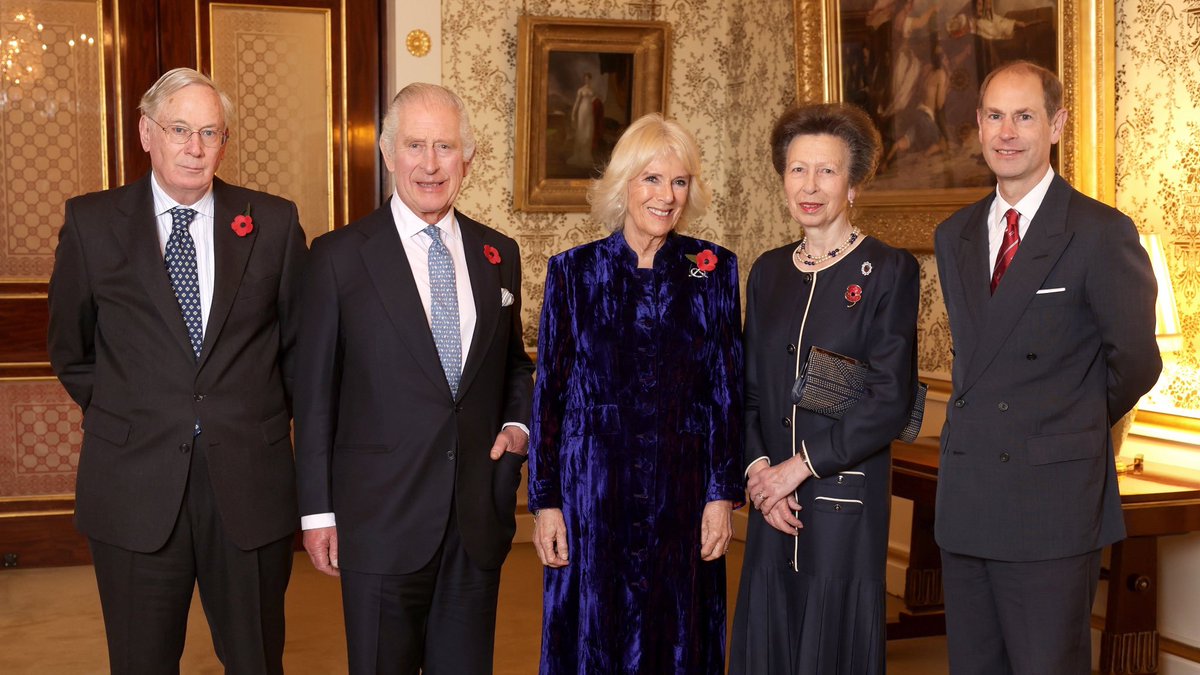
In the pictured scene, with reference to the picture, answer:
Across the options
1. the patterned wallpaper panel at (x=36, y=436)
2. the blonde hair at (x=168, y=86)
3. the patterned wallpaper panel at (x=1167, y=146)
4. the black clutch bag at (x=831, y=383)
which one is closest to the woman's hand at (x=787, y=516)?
the black clutch bag at (x=831, y=383)

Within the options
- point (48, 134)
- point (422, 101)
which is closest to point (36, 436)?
point (48, 134)

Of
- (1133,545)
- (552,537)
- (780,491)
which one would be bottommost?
(1133,545)

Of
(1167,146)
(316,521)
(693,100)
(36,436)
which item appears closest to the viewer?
(316,521)

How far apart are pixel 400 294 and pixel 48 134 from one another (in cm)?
433

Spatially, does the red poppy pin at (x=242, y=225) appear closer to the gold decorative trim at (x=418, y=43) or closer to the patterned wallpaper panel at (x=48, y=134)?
the gold decorative trim at (x=418, y=43)

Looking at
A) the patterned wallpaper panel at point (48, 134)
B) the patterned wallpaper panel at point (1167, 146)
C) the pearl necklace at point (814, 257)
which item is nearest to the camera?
the pearl necklace at point (814, 257)

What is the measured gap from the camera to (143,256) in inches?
116

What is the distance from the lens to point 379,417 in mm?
2898

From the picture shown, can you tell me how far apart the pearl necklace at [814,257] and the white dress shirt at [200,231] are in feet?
4.92

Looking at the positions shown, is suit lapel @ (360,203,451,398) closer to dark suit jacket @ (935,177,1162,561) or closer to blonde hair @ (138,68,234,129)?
blonde hair @ (138,68,234,129)

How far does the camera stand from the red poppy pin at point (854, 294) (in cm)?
298

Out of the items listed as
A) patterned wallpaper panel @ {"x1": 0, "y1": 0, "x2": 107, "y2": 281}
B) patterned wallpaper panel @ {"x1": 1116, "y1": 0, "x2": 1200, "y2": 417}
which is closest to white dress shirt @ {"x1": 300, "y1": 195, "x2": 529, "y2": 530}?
patterned wallpaper panel @ {"x1": 1116, "y1": 0, "x2": 1200, "y2": 417}

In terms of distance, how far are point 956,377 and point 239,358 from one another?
5.93 ft

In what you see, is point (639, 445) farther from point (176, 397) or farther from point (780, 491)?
point (176, 397)
